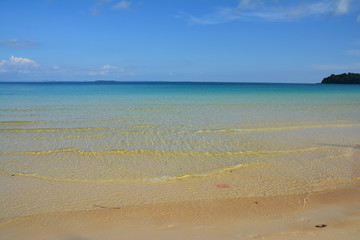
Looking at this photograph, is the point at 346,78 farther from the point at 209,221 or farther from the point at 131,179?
the point at 209,221

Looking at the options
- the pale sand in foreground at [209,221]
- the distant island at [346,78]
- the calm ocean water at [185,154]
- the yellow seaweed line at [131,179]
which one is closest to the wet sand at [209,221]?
the pale sand in foreground at [209,221]

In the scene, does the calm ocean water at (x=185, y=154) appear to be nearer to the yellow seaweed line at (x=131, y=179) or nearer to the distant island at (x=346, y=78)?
the yellow seaweed line at (x=131, y=179)

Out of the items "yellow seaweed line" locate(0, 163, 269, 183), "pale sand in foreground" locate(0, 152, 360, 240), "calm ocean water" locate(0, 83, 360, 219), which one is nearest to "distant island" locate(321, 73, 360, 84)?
"calm ocean water" locate(0, 83, 360, 219)

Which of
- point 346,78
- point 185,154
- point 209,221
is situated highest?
point 346,78

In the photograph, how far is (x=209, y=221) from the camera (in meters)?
4.42

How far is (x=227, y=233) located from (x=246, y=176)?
9.14 feet

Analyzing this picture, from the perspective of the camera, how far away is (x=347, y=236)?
393 centimetres

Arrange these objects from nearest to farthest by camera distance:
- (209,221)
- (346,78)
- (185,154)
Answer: (209,221)
(185,154)
(346,78)

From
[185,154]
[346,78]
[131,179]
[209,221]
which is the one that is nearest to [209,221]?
[209,221]

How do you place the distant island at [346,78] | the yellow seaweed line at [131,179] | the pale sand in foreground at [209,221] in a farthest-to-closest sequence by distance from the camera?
the distant island at [346,78]
the yellow seaweed line at [131,179]
the pale sand in foreground at [209,221]

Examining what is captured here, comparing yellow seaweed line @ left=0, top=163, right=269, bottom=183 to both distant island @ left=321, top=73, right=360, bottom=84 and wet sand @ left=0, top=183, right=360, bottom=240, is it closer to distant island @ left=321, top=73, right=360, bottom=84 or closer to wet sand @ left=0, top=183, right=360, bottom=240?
wet sand @ left=0, top=183, right=360, bottom=240

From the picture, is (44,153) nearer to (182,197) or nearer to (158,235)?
(182,197)

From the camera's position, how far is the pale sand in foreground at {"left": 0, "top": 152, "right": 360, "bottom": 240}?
13.2 ft

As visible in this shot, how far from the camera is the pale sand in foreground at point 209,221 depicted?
13.2ft
